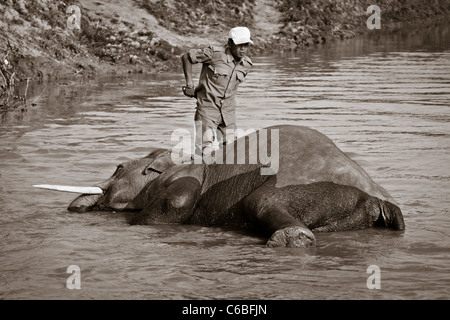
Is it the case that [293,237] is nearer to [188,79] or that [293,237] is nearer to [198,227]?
[198,227]

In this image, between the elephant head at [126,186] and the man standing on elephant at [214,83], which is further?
the man standing on elephant at [214,83]

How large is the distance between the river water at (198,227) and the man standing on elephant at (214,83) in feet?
4.49

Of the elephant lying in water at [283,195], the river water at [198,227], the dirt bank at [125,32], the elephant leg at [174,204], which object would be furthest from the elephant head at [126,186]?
the dirt bank at [125,32]

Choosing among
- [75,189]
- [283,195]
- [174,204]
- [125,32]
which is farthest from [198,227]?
[125,32]

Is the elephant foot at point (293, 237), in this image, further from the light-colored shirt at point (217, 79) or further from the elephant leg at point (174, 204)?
the light-colored shirt at point (217, 79)

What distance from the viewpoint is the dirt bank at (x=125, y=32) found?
20859 millimetres

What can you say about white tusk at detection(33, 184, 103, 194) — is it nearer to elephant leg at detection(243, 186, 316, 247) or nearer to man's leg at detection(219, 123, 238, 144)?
man's leg at detection(219, 123, 238, 144)

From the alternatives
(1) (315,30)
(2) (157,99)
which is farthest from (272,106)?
(1) (315,30)

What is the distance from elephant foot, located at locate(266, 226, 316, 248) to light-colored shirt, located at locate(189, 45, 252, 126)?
89.0 inches


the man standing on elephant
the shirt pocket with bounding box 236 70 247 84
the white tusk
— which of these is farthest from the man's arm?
the white tusk

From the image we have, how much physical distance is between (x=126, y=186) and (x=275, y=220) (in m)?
2.15

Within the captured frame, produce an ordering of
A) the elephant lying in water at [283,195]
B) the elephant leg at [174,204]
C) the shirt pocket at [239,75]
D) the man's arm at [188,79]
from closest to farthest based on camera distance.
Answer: the elephant lying in water at [283,195] → the elephant leg at [174,204] → the man's arm at [188,79] → the shirt pocket at [239,75]

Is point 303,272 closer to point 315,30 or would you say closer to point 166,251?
point 166,251

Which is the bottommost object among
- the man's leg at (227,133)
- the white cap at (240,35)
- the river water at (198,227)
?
the river water at (198,227)
